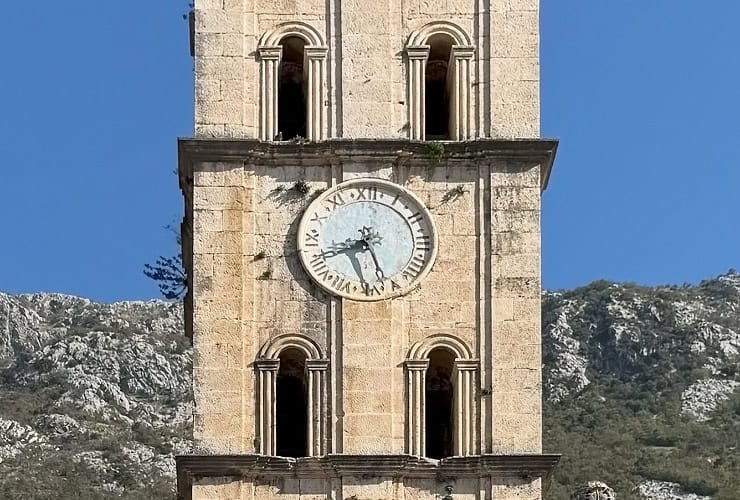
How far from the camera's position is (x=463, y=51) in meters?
39.1

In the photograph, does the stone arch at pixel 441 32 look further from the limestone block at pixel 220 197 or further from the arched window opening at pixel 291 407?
the arched window opening at pixel 291 407

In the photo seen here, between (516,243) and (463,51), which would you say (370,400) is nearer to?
(516,243)

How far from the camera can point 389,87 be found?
38.9 m

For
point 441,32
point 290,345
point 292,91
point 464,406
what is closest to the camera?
point 464,406

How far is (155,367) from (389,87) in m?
35.3

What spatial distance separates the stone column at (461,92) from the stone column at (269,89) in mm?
2563

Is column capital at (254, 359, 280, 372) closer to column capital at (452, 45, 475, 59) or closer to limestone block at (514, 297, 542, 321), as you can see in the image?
limestone block at (514, 297, 542, 321)

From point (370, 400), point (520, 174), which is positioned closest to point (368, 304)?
point (370, 400)

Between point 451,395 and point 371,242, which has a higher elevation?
point 371,242

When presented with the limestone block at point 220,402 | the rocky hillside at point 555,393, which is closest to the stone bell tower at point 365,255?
the limestone block at point 220,402

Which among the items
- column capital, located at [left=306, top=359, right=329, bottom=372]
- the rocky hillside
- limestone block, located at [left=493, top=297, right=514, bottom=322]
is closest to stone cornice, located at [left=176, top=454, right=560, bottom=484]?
column capital, located at [left=306, top=359, right=329, bottom=372]

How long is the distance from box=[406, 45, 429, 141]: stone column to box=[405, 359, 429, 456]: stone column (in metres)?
3.41

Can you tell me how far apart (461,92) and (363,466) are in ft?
18.9

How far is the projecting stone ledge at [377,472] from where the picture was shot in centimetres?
3706
